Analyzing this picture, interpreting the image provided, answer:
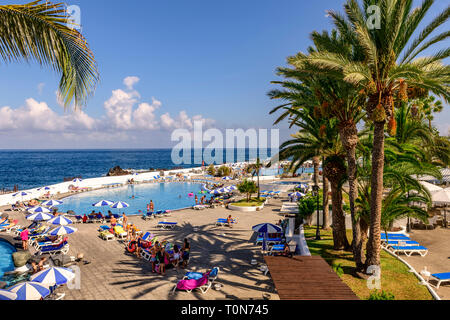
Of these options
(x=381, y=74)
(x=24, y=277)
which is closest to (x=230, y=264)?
(x=24, y=277)

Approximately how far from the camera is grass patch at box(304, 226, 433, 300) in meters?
10.1

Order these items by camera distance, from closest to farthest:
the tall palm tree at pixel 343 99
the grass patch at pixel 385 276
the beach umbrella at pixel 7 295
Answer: the beach umbrella at pixel 7 295
the grass patch at pixel 385 276
the tall palm tree at pixel 343 99

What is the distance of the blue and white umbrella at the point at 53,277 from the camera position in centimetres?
933

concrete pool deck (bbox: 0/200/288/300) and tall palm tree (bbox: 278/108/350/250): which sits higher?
tall palm tree (bbox: 278/108/350/250)

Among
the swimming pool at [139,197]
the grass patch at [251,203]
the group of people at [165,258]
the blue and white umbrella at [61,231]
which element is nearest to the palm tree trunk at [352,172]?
the group of people at [165,258]

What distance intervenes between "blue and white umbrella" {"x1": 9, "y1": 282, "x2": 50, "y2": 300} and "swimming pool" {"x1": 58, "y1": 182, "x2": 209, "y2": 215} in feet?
74.9

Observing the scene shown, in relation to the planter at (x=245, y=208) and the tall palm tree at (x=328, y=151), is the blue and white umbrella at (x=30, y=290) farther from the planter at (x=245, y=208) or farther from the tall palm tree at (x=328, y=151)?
the planter at (x=245, y=208)

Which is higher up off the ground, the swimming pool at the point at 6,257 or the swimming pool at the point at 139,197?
the swimming pool at the point at 6,257

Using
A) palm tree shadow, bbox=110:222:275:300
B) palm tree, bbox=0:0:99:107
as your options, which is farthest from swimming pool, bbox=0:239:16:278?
palm tree, bbox=0:0:99:107

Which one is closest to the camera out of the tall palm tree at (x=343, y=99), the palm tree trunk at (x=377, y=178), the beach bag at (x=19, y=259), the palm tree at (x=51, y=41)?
the palm tree at (x=51, y=41)

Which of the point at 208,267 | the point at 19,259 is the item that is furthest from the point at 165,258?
the point at 19,259

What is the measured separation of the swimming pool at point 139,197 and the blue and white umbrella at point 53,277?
21.7 metres

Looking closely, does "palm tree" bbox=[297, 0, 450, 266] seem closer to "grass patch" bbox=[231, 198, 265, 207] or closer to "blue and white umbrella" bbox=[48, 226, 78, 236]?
"blue and white umbrella" bbox=[48, 226, 78, 236]

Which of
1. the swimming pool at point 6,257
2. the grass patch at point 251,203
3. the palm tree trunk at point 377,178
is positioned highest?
the palm tree trunk at point 377,178
